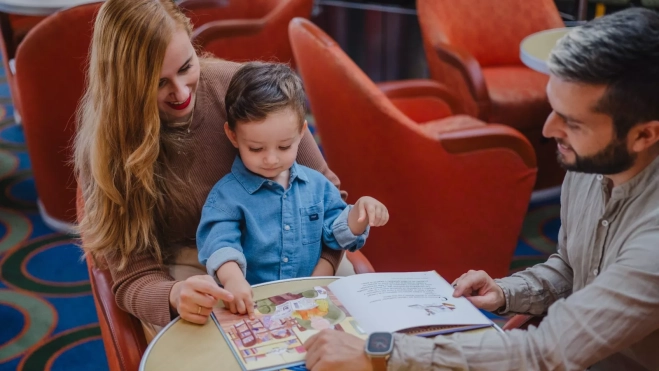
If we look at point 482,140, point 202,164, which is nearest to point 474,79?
point 482,140

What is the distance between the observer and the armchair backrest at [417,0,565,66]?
378cm

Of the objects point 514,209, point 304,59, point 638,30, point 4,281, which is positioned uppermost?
point 638,30

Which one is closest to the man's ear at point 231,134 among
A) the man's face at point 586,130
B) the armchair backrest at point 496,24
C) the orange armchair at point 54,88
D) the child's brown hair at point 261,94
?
the child's brown hair at point 261,94

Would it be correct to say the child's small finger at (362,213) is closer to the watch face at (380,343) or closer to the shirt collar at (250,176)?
the shirt collar at (250,176)

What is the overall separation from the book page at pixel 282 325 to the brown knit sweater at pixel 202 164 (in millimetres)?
250

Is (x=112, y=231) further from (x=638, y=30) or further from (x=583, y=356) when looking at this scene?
(x=638, y=30)

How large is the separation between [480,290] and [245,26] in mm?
2436

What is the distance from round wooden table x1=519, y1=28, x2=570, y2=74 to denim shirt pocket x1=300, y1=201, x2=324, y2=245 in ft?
4.94

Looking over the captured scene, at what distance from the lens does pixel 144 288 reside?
161cm

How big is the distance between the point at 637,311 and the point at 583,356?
12 centimetres

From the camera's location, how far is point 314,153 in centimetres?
193

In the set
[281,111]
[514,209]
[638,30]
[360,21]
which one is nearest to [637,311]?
[638,30]

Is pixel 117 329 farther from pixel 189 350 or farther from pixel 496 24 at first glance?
pixel 496 24

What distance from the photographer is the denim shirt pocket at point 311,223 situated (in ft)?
5.72
